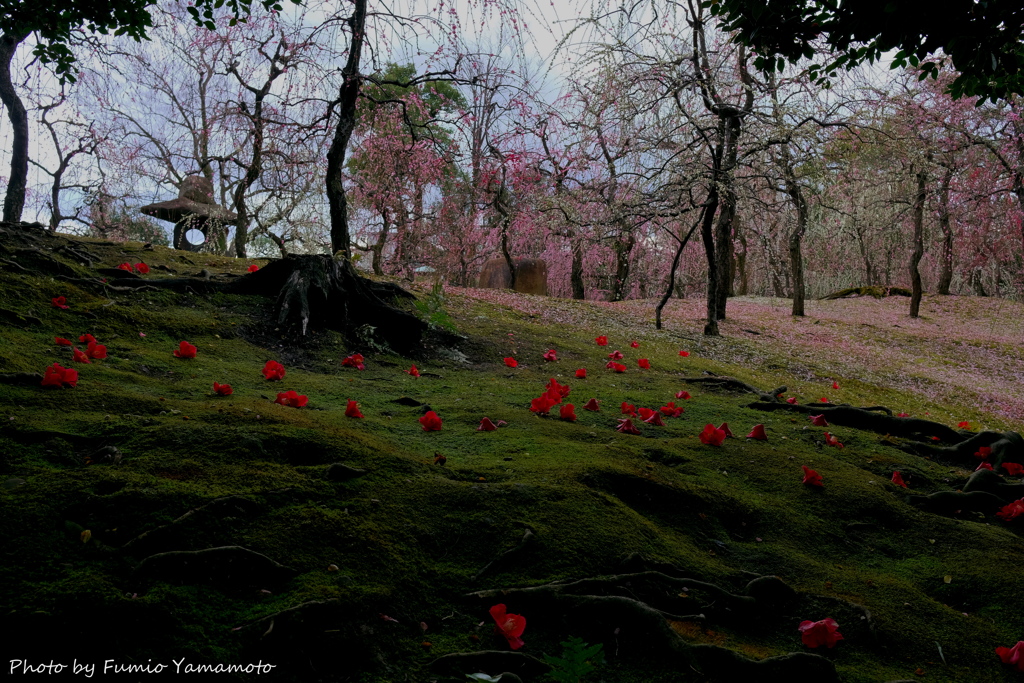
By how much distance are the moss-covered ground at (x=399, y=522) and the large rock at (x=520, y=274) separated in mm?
23279

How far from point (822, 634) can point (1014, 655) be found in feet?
2.57

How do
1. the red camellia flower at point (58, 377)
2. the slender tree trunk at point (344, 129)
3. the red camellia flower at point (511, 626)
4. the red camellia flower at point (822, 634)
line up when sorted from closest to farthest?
1. the red camellia flower at point (511, 626)
2. the red camellia flower at point (822, 634)
3. the red camellia flower at point (58, 377)
4. the slender tree trunk at point (344, 129)

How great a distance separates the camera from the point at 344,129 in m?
8.44

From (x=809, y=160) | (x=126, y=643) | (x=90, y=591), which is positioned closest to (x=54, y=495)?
(x=90, y=591)

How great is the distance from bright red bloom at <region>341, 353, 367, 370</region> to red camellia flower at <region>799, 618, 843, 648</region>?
4154mm

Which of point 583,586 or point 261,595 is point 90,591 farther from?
point 583,586


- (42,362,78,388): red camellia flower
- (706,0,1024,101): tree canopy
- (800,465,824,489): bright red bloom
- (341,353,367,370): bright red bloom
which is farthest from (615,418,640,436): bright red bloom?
(42,362,78,388): red camellia flower

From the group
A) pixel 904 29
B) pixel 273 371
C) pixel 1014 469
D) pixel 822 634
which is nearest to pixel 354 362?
pixel 273 371

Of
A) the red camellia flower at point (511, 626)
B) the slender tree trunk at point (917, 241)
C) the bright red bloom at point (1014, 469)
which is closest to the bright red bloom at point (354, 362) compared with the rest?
the red camellia flower at point (511, 626)

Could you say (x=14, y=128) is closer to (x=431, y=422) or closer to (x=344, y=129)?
(x=344, y=129)

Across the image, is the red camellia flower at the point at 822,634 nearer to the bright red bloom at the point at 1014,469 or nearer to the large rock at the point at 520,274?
the bright red bloom at the point at 1014,469

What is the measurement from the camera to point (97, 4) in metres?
4.86

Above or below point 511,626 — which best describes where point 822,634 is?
below

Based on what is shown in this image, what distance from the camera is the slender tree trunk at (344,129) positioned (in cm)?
838
